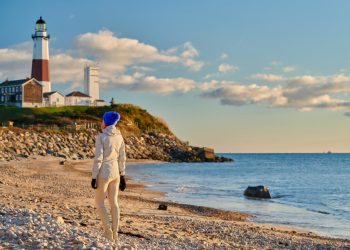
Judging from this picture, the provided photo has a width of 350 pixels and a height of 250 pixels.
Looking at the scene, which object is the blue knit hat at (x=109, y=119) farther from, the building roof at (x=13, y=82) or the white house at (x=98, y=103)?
the white house at (x=98, y=103)

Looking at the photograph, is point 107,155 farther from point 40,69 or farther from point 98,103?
point 98,103

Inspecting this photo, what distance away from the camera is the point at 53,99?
103 metres

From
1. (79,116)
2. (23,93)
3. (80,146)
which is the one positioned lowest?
(80,146)

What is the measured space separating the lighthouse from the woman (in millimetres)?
88022

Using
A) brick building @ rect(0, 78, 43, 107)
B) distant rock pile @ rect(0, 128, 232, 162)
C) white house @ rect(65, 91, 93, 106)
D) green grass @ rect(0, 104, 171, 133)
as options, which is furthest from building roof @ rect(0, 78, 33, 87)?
distant rock pile @ rect(0, 128, 232, 162)

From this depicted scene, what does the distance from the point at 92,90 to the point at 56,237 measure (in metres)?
107

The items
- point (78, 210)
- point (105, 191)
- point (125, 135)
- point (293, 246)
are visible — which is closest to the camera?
point (105, 191)

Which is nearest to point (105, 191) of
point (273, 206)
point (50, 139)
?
point (273, 206)

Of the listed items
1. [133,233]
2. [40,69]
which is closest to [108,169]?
[133,233]

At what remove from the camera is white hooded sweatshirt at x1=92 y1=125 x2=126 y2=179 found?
32.4 feet

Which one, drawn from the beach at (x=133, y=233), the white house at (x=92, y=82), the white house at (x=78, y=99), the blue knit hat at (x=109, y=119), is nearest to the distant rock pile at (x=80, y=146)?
the white house at (x=78, y=99)

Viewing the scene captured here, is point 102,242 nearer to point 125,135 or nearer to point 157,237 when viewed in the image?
point 157,237

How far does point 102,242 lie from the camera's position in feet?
29.5

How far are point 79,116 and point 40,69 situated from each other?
11411 mm
